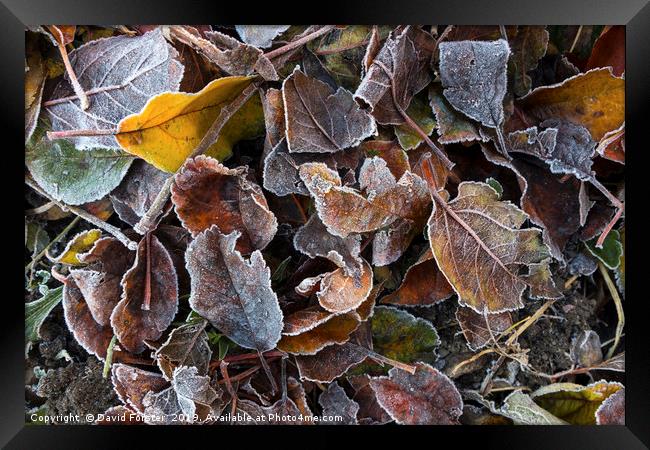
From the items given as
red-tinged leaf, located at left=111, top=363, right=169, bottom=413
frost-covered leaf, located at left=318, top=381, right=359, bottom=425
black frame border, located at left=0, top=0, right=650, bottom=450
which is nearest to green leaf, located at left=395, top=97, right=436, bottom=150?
black frame border, located at left=0, top=0, right=650, bottom=450

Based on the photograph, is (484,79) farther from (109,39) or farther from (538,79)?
(109,39)

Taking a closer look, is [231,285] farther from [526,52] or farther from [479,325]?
[526,52]

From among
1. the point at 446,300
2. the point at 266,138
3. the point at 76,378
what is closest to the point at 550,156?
the point at 446,300

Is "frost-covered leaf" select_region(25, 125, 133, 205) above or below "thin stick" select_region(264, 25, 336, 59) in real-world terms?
below

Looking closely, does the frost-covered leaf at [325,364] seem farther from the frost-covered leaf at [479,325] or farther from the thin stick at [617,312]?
the thin stick at [617,312]

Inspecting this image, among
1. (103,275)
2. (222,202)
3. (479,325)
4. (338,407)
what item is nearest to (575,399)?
(479,325)

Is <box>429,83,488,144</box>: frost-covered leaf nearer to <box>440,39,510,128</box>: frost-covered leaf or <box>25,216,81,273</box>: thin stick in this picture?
<box>440,39,510,128</box>: frost-covered leaf

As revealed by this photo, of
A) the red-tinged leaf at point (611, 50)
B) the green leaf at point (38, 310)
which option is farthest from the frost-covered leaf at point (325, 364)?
the red-tinged leaf at point (611, 50)
